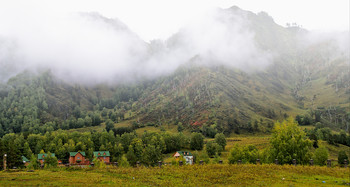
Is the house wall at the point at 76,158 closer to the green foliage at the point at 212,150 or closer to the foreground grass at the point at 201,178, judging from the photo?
the green foliage at the point at 212,150

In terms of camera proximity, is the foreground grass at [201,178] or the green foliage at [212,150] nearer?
the foreground grass at [201,178]

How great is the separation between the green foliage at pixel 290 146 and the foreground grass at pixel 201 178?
21.0 meters

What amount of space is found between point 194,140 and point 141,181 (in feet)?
514

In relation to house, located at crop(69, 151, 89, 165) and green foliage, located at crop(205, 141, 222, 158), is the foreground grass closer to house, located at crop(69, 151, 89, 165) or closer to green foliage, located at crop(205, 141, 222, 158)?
green foliage, located at crop(205, 141, 222, 158)

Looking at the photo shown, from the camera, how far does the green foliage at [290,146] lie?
57.2m

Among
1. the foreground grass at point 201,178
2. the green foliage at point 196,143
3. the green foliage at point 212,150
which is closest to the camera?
the foreground grass at point 201,178

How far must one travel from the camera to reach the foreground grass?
28.7 metres

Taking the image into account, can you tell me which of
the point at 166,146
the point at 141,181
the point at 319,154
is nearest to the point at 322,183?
the point at 141,181

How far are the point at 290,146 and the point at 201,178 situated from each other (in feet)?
112

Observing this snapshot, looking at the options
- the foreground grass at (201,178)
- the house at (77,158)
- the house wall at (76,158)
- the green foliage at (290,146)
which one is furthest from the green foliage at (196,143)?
the foreground grass at (201,178)

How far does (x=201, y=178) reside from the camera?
3111 cm

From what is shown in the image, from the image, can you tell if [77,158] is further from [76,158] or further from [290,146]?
[290,146]

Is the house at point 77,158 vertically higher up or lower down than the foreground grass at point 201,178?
lower down

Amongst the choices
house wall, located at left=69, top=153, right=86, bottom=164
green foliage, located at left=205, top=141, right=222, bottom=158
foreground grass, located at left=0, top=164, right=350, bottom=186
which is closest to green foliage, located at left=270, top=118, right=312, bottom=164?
foreground grass, located at left=0, top=164, right=350, bottom=186
